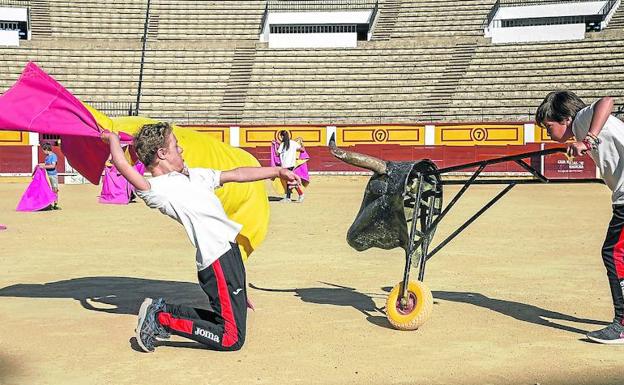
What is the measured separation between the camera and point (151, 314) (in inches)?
165

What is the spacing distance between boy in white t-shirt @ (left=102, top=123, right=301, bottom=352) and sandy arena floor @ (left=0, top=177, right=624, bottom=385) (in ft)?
0.40

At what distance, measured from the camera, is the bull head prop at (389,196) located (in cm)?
482

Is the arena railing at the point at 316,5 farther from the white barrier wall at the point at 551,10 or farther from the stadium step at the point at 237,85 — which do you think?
the white barrier wall at the point at 551,10

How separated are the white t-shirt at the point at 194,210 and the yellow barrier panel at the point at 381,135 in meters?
20.0

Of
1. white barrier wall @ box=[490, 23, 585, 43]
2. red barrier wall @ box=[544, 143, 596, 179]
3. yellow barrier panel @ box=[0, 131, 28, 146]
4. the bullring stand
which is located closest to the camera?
the bullring stand

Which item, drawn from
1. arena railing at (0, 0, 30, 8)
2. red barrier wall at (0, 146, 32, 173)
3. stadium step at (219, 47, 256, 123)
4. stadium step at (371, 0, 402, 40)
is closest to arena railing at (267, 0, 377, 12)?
stadium step at (371, 0, 402, 40)

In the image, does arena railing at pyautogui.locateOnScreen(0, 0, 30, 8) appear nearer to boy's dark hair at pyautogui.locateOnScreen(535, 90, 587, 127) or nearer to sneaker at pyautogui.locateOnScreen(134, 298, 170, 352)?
sneaker at pyautogui.locateOnScreen(134, 298, 170, 352)

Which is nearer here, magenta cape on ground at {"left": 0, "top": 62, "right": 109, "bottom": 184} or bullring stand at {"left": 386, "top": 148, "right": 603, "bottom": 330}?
bullring stand at {"left": 386, "top": 148, "right": 603, "bottom": 330}

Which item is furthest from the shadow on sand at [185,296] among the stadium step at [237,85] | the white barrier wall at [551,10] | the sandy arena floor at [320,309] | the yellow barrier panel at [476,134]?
the white barrier wall at [551,10]

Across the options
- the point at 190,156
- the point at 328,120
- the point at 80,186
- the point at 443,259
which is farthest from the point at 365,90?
the point at 190,156

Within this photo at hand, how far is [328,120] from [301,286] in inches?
813

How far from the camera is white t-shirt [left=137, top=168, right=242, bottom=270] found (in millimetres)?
4113

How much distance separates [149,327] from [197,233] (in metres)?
0.52

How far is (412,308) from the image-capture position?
4.66 meters
